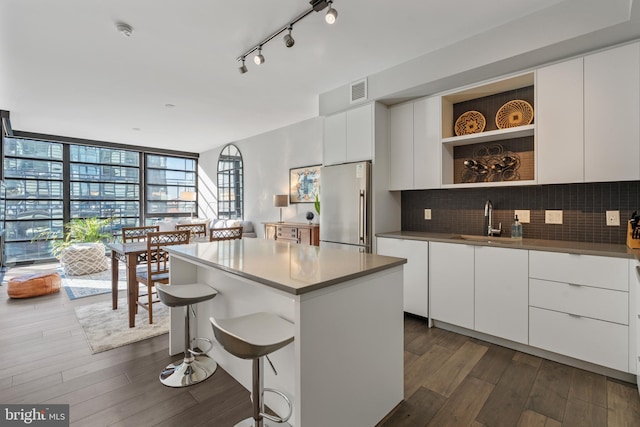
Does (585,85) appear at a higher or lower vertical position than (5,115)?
lower

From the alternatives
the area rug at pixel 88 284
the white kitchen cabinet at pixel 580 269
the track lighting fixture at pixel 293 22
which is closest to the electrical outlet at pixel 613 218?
the white kitchen cabinet at pixel 580 269

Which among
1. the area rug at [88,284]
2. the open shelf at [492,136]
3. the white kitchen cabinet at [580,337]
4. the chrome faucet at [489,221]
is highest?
the open shelf at [492,136]

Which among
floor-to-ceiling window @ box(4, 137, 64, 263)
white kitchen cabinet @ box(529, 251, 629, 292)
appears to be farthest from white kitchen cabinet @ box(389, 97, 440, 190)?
floor-to-ceiling window @ box(4, 137, 64, 263)

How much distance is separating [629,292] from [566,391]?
0.76 metres

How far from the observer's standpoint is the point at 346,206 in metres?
3.45

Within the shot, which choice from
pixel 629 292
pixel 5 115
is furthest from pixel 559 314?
pixel 5 115

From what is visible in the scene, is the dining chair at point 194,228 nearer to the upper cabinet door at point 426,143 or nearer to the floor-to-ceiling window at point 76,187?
the floor-to-ceiling window at point 76,187

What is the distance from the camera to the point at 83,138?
20.9ft

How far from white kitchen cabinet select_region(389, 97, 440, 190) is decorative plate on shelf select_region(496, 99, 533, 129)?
0.56 metres

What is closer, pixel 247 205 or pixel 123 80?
pixel 123 80

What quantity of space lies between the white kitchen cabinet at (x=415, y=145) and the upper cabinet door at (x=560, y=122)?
0.85m

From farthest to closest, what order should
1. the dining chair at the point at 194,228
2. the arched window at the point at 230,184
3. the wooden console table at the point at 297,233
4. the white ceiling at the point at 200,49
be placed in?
the arched window at the point at 230,184
the wooden console table at the point at 297,233
the dining chair at the point at 194,228
the white ceiling at the point at 200,49

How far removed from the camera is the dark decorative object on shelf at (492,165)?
2854 millimetres

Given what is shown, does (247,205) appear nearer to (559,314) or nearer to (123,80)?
(123,80)
